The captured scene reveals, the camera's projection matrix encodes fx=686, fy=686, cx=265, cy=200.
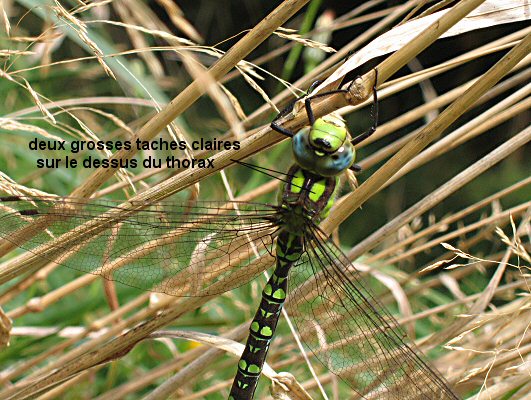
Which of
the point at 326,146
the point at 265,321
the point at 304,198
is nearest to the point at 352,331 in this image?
the point at 265,321

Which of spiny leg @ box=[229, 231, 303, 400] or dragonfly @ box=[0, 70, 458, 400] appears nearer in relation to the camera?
dragonfly @ box=[0, 70, 458, 400]

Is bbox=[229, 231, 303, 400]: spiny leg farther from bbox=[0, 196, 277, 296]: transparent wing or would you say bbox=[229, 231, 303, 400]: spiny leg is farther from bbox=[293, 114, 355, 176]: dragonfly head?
bbox=[293, 114, 355, 176]: dragonfly head

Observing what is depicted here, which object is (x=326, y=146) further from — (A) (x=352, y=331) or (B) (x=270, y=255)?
(A) (x=352, y=331)

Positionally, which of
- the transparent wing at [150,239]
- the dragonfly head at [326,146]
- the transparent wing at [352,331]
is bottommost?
the transparent wing at [352,331]

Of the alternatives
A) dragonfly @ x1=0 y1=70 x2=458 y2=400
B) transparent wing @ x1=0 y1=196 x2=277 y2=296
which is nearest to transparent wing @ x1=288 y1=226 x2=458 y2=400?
dragonfly @ x1=0 y1=70 x2=458 y2=400

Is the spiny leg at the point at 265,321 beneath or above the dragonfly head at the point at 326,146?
beneath

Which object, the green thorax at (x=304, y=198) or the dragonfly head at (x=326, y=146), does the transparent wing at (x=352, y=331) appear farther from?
the dragonfly head at (x=326, y=146)

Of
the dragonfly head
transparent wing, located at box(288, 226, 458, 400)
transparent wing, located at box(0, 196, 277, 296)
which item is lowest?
transparent wing, located at box(288, 226, 458, 400)

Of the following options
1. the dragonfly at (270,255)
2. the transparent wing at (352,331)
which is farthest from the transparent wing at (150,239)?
the transparent wing at (352,331)
